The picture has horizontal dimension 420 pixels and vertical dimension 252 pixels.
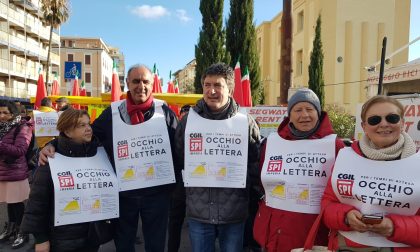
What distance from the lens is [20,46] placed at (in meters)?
41.4

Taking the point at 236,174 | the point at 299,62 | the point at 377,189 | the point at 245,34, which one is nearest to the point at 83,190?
the point at 236,174

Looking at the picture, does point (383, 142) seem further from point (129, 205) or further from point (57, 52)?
point (57, 52)

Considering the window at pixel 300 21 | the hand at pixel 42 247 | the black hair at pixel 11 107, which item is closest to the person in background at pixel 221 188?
the hand at pixel 42 247

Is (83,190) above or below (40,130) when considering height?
below

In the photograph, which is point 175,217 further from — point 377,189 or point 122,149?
point 377,189

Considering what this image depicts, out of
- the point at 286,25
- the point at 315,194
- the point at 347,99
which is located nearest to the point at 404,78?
the point at 286,25

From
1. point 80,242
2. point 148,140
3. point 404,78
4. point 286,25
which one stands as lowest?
point 80,242

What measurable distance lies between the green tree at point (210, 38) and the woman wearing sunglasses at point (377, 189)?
13.9m

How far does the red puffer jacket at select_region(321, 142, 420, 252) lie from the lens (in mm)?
1800

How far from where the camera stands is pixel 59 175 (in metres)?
2.54

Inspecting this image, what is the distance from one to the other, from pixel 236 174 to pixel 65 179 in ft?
3.97

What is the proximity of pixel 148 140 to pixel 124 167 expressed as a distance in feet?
0.93

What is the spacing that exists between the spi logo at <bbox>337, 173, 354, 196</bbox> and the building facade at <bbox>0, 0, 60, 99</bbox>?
137 feet

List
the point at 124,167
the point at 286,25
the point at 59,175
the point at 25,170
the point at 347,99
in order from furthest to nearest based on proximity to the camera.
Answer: the point at 347,99
the point at 286,25
the point at 25,170
the point at 124,167
the point at 59,175
